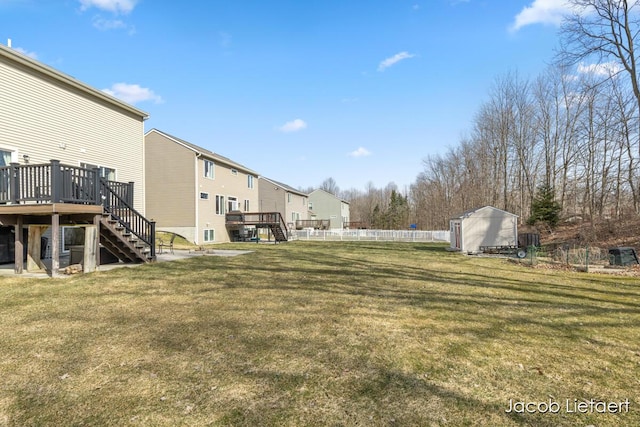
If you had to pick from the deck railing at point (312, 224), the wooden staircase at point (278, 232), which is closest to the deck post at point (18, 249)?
the wooden staircase at point (278, 232)

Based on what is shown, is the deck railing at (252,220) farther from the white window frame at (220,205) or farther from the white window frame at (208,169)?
the white window frame at (208,169)

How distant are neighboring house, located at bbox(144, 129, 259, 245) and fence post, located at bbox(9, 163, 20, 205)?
13.7m

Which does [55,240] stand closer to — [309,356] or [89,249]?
[89,249]

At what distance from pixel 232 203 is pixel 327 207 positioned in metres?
26.5

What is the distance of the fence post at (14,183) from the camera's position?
8141mm

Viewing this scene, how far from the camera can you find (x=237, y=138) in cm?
2564

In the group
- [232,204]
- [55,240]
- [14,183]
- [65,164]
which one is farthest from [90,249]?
[232,204]

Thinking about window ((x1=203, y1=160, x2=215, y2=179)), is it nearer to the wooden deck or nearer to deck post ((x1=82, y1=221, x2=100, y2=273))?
deck post ((x1=82, y1=221, x2=100, y2=273))

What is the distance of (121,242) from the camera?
32.6ft

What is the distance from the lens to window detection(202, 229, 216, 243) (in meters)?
23.0

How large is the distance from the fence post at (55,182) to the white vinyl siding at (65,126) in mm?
4286

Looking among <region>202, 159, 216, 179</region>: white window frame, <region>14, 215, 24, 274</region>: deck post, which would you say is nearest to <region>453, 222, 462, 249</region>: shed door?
<region>202, 159, 216, 179</region>: white window frame

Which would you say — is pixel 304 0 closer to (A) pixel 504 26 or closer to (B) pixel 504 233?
(A) pixel 504 26

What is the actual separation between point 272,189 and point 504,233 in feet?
79.6
